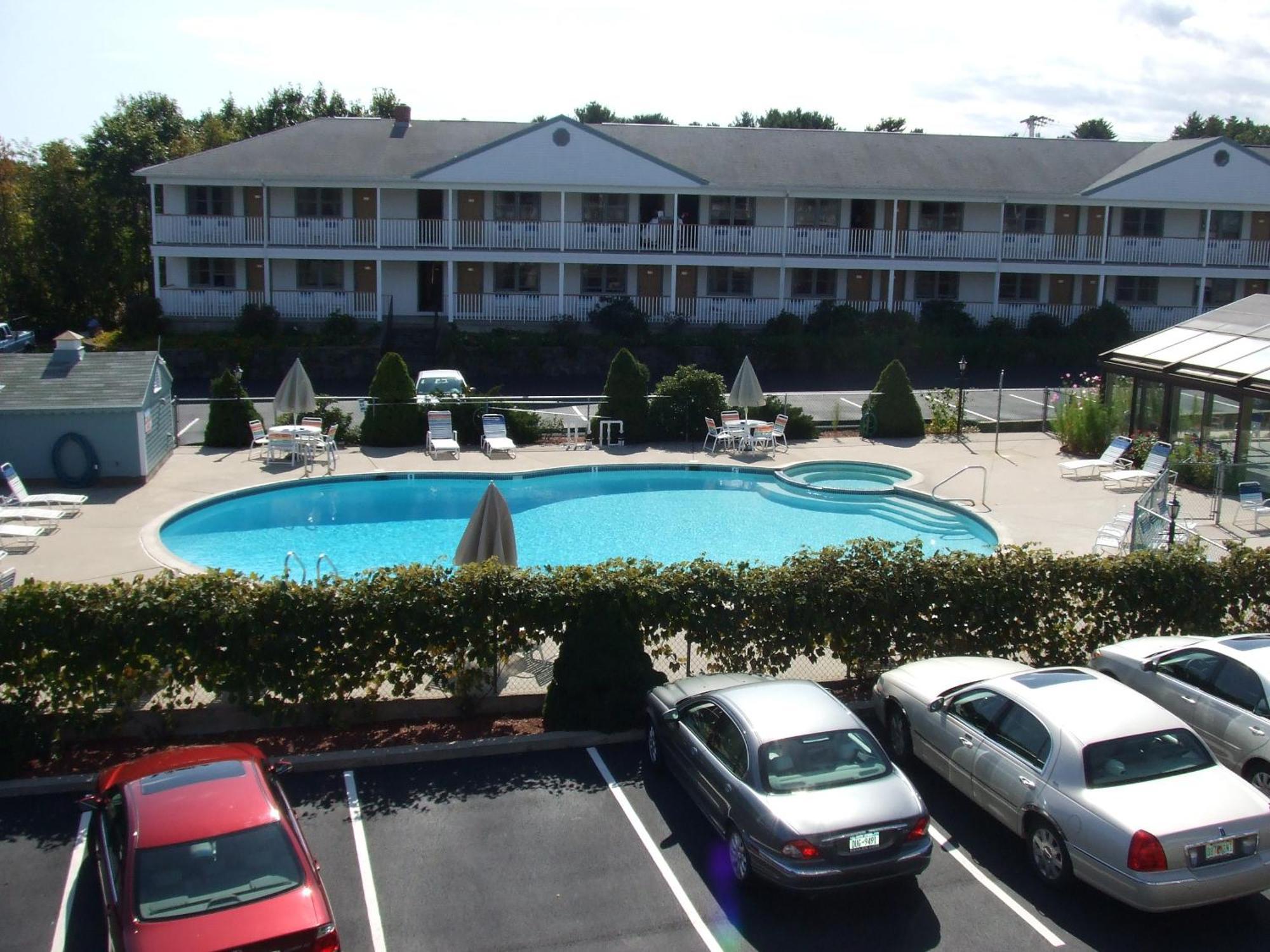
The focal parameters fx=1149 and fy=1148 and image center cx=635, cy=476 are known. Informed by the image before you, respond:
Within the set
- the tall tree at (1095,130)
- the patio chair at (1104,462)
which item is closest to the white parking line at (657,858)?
the patio chair at (1104,462)

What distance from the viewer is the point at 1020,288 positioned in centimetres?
4231

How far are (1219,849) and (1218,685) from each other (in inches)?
118

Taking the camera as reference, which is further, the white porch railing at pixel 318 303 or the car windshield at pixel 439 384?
the white porch railing at pixel 318 303

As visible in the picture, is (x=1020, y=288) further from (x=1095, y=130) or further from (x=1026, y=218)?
(x=1095, y=130)

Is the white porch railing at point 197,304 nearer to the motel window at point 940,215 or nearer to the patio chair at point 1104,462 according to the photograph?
the motel window at point 940,215

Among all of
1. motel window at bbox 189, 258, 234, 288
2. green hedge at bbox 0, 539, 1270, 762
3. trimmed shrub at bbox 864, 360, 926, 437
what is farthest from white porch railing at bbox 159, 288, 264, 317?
green hedge at bbox 0, 539, 1270, 762

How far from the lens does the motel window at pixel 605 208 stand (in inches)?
1570

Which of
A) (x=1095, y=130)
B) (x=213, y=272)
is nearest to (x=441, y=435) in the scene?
(x=213, y=272)

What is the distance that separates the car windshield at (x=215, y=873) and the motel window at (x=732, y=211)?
35080mm

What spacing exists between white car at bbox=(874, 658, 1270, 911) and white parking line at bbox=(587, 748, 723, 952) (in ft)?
9.04

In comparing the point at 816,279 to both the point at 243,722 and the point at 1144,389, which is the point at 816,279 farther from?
the point at 243,722

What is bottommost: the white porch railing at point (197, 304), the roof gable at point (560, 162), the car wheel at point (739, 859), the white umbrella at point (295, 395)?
the car wheel at point (739, 859)

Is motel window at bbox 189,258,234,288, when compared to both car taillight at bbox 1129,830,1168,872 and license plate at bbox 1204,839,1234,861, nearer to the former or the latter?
car taillight at bbox 1129,830,1168,872

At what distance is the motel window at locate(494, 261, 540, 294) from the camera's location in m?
39.5
